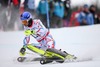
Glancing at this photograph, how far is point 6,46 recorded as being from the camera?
351 cm

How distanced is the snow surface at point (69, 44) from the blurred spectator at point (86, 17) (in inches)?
1.6

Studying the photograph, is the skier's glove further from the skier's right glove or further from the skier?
the skier's right glove

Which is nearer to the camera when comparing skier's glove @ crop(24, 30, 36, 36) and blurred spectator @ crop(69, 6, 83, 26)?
skier's glove @ crop(24, 30, 36, 36)

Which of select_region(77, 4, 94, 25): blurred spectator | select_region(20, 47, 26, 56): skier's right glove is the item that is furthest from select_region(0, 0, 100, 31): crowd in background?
select_region(20, 47, 26, 56): skier's right glove

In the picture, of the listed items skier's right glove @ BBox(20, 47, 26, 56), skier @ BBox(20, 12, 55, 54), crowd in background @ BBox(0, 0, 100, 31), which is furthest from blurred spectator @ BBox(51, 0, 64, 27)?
skier's right glove @ BBox(20, 47, 26, 56)

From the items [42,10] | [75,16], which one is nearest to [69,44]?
[75,16]

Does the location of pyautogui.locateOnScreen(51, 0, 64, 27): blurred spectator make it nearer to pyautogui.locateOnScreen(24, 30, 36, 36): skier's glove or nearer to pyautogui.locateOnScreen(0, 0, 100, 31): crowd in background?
pyautogui.locateOnScreen(0, 0, 100, 31): crowd in background

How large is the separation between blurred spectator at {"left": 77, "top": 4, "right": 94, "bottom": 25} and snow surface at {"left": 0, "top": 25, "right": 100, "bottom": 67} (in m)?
0.04

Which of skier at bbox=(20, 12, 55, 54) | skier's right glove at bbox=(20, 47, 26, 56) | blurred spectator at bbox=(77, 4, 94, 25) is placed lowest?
skier's right glove at bbox=(20, 47, 26, 56)

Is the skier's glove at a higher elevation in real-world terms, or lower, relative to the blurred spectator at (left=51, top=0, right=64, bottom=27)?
lower

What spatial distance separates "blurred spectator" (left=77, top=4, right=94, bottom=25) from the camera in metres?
3.60

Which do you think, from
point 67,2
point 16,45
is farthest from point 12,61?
point 67,2

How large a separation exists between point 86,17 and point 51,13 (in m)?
0.29

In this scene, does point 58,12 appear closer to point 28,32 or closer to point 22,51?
point 28,32
